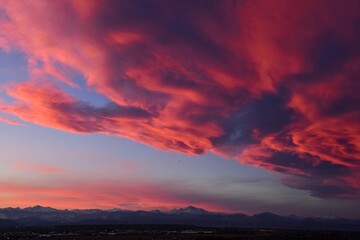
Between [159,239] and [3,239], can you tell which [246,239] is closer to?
[159,239]

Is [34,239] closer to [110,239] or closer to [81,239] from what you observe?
[81,239]

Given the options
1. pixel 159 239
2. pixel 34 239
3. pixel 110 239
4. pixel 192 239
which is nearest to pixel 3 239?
pixel 34 239

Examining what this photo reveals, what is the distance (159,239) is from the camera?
124562mm

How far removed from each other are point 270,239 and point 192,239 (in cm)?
2452

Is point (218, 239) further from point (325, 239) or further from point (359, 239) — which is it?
point (359, 239)

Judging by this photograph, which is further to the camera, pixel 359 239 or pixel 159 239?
pixel 359 239

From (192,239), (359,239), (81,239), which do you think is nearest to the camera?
(192,239)

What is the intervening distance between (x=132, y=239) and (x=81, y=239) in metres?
15.7

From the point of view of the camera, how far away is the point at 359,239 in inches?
5541

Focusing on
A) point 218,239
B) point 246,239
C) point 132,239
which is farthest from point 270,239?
point 132,239

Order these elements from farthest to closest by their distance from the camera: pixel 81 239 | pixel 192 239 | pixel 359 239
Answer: pixel 359 239, pixel 81 239, pixel 192 239

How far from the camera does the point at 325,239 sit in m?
135

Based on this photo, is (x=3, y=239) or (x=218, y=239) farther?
(x=3, y=239)

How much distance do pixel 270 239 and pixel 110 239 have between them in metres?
48.3
